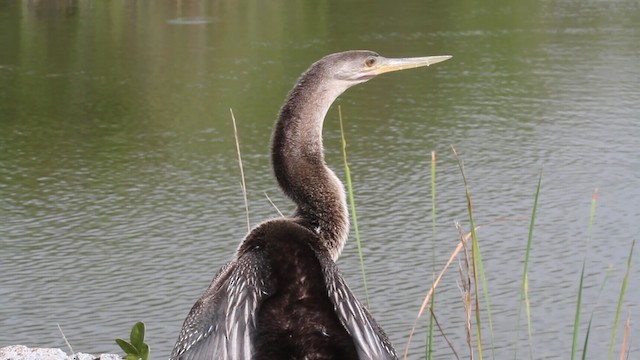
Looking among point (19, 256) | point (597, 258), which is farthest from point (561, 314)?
point (19, 256)

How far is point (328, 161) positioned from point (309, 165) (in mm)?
13577

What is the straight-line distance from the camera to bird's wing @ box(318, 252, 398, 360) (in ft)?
10.7

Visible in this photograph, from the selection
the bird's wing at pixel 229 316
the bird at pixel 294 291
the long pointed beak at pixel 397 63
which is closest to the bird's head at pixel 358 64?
the long pointed beak at pixel 397 63

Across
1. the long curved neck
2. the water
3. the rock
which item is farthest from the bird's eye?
the water

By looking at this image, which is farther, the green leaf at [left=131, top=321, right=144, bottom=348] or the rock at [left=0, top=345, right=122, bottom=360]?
the rock at [left=0, top=345, right=122, bottom=360]

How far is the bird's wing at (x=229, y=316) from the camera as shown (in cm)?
330

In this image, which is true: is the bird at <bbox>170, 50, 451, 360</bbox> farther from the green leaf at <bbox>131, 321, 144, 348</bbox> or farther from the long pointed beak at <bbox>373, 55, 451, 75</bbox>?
the green leaf at <bbox>131, 321, 144, 348</bbox>

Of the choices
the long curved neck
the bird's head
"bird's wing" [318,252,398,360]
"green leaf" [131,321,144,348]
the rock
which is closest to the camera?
"bird's wing" [318,252,398,360]

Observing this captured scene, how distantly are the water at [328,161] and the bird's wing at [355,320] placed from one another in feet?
21.2

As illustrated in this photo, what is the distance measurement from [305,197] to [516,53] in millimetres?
22981

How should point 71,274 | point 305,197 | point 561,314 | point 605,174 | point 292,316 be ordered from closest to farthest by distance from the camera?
point 292,316
point 305,197
point 561,314
point 71,274
point 605,174

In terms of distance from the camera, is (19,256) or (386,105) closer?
(19,256)

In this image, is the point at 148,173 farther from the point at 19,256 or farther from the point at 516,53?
the point at 516,53

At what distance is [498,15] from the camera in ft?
105
